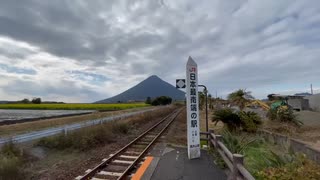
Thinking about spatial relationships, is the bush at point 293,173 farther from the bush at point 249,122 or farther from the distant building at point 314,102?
the distant building at point 314,102

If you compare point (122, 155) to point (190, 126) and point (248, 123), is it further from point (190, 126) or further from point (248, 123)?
point (248, 123)

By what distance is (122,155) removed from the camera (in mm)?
11773

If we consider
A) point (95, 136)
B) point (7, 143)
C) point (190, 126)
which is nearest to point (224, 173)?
point (190, 126)

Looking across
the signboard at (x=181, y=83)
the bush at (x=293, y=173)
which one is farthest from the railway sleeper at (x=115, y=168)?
the bush at (x=293, y=173)

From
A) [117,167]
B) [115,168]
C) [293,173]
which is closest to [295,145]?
[117,167]

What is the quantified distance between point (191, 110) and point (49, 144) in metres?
6.18

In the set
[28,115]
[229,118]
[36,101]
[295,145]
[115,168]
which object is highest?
[36,101]

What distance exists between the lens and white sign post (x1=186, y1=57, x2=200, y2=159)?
10.6m

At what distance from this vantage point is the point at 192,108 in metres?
10.7

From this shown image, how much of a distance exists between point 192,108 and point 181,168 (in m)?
2.34

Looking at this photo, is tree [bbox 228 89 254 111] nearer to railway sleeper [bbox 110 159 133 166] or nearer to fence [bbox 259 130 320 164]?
fence [bbox 259 130 320 164]

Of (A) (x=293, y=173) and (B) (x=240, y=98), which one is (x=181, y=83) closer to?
(A) (x=293, y=173)

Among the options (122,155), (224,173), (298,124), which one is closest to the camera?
(224,173)

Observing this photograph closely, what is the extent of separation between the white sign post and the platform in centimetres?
45
